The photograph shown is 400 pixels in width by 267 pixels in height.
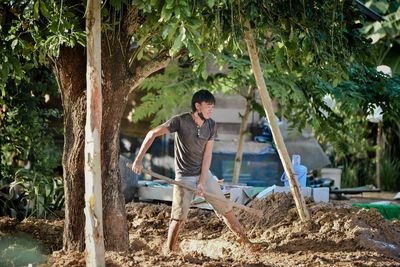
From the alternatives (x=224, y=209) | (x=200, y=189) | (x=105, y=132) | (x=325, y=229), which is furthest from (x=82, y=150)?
(x=325, y=229)

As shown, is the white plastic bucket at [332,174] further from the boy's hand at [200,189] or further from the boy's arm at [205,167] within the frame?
the boy's hand at [200,189]

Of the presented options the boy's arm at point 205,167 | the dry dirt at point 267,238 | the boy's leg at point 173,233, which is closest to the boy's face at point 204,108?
the boy's arm at point 205,167

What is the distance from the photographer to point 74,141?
27.0 ft

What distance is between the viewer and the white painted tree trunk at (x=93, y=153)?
6.65m

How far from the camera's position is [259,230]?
9.59 m

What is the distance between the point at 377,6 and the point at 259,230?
12977mm

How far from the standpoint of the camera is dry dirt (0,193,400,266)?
295 inches

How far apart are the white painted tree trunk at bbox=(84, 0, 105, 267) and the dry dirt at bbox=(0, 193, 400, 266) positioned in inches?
17.2

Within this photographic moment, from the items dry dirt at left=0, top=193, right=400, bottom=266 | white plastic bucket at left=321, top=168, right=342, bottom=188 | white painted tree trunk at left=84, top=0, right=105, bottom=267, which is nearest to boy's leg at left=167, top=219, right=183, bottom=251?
dry dirt at left=0, top=193, right=400, bottom=266

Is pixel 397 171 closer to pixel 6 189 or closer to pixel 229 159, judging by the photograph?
pixel 229 159

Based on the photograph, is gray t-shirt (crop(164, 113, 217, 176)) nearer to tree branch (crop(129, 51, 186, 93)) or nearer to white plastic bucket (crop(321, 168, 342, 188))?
tree branch (crop(129, 51, 186, 93))

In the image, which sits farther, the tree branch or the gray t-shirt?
the gray t-shirt

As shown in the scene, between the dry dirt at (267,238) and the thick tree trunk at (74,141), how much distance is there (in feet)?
1.09

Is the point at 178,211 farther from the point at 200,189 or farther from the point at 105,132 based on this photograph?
the point at 105,132
